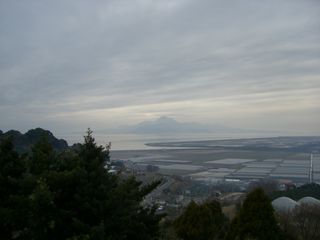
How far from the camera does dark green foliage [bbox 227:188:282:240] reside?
41.4 feet

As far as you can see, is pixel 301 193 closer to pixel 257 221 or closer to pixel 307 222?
pixel 307 222

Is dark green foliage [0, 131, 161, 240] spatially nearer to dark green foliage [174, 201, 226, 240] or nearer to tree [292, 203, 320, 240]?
dark green foliage [174, 201, 226, 240]

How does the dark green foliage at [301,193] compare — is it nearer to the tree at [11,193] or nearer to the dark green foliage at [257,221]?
the dark green foliage at [257,221]

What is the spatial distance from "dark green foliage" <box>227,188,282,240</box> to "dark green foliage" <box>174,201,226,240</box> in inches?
83.9

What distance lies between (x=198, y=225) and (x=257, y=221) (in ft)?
9.93

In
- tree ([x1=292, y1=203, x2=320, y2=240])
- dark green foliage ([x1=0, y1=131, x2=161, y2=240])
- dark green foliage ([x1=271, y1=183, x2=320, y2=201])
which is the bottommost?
dark green foliage ([x1=271, y1=183, x2=320, y2=201])

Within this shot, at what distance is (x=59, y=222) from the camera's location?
8.87 m

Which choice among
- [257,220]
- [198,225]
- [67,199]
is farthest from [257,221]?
[67,199]

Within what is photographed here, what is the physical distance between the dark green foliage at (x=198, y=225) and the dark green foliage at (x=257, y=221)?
213 cm

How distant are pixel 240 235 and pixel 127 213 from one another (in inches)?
179

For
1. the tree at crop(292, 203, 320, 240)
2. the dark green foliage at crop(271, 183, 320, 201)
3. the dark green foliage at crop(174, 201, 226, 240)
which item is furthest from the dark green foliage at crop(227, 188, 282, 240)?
the dark green foliage at crop(271, 183, 320, 201)

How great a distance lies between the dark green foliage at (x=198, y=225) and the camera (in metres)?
15.2

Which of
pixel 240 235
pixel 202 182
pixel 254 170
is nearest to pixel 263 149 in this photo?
pixel 254 170

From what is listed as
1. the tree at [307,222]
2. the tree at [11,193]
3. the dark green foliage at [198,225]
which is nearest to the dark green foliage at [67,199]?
the tree at [11,193]
